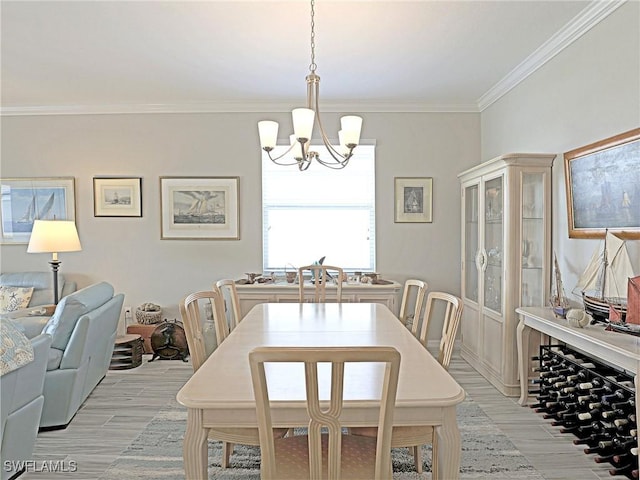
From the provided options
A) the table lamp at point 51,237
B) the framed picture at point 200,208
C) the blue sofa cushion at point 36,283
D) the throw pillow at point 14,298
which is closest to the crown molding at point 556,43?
the framed picture at point 200,208

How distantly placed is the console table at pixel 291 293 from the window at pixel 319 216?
0.58 metres

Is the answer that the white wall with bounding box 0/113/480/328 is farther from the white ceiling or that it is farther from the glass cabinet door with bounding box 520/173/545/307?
the glass cabinet door with bounding box 520/173/545/307

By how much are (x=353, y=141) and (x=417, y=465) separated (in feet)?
5.77

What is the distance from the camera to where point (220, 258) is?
527cm

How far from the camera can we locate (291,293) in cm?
469

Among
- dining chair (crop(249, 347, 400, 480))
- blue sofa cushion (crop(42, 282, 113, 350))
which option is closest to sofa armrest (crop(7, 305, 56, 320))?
blue sofa cushion (crop(42, 282, 113, 350))

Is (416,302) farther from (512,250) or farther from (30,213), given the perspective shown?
(30,213)

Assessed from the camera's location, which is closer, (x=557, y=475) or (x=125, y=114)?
(x=557, y=475)

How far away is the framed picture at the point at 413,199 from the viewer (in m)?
5.20

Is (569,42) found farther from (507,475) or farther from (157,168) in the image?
(157,168)

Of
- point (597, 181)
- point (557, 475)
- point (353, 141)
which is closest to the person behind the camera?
point (557, 475)

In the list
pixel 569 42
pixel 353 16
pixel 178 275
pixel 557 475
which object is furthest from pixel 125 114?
pixel 557 475

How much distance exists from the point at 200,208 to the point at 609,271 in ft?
12.7

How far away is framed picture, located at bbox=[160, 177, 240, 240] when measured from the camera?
5.21 meters
